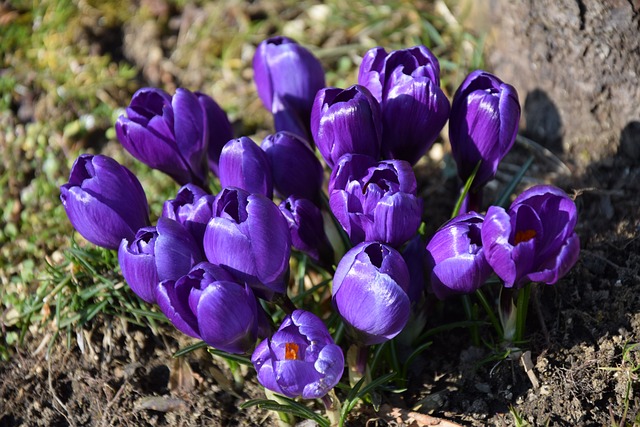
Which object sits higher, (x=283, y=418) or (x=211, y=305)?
(x=211, y=305)

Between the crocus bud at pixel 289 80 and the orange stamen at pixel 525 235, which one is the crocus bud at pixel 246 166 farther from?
the orange stamen at pixel 525 235

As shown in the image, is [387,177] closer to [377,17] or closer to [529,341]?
[529,341]

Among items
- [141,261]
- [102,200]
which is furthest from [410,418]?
[102,200]

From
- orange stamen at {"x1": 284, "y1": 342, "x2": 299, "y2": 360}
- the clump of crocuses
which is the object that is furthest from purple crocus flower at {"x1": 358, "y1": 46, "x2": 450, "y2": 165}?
orange stamen at {"x1": 284, "y1": 342, "x2": 299, "y2": 360}

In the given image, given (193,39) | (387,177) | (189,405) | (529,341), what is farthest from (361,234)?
(193,39)

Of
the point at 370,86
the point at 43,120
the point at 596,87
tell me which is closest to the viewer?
the point at 370,86

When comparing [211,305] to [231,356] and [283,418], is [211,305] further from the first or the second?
[283,418]

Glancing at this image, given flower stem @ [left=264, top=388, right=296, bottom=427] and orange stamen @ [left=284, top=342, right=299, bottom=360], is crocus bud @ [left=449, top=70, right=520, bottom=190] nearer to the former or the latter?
orange stamen @ [left=284, top=342, right=299, bottom=360]
